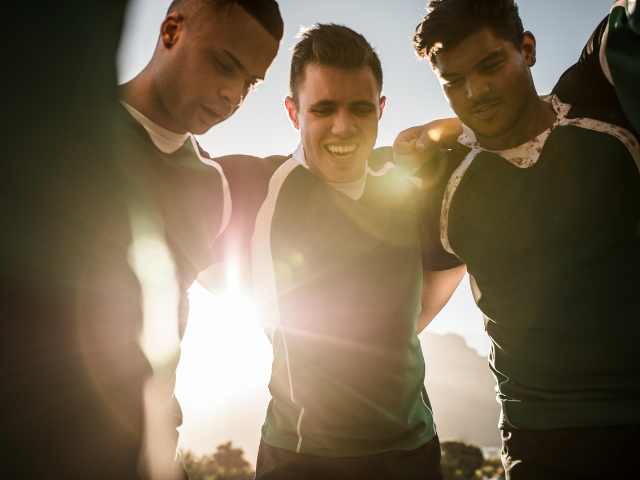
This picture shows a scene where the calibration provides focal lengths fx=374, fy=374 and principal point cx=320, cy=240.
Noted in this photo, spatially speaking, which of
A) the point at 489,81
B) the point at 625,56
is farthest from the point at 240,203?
the point at 625,56

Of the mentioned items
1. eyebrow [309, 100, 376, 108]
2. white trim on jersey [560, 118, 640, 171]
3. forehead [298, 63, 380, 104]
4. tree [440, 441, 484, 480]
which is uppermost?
forehead [298, 63, 380, 104]

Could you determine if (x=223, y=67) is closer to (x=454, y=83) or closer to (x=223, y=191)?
(x=223, y=191)

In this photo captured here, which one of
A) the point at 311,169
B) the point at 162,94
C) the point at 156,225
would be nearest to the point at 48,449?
the point at 156,225

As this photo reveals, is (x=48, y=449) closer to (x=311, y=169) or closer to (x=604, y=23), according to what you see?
(x=311, y=169)

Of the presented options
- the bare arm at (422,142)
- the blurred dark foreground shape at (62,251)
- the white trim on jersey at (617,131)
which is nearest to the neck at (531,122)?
the white trim on jersey at (617,131)

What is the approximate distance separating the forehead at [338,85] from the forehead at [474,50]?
469mm

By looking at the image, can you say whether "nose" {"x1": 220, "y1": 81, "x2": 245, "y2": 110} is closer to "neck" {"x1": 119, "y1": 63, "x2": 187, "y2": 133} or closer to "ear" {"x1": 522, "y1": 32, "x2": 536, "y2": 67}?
"neck" {"x1": 119, "y1": 63, "x2": 187, "y2": 133}

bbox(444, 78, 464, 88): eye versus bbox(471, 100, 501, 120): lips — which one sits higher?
bbox(444, 78, 464, 88): eye

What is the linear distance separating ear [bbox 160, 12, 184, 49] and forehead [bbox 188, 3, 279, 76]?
0.32ft

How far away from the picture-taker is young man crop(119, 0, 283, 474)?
1.86m

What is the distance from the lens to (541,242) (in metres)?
1.93

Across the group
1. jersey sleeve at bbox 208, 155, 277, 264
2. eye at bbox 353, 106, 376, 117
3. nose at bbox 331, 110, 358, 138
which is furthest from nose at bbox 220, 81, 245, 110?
eye at bbox 353, 106, 376, 117

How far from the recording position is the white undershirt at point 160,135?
1.85 meters

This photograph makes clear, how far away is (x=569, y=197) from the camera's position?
1910 mm
